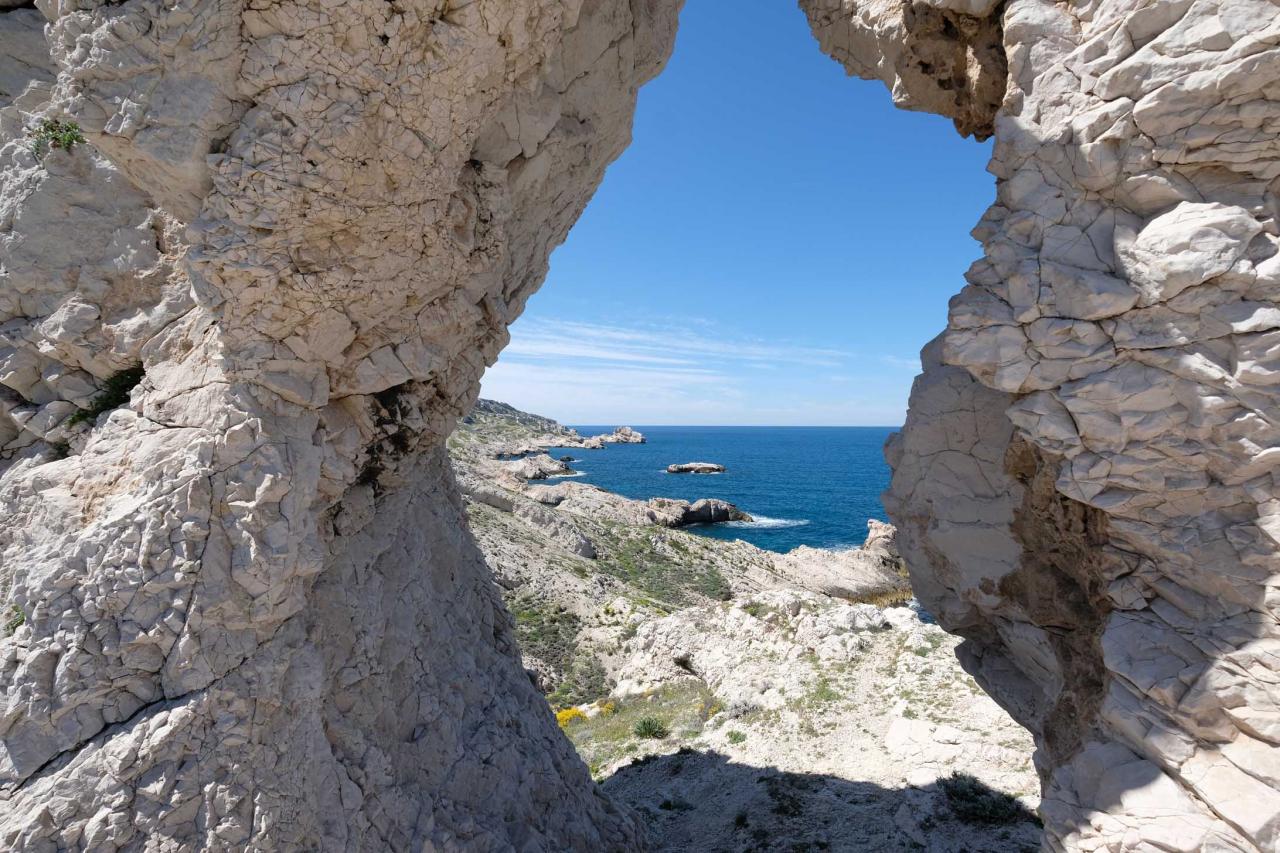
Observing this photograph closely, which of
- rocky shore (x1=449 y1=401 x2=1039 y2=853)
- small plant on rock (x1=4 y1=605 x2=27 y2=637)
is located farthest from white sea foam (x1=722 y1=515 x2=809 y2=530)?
small plant on rock (x1=4 y1=605 x2=27 y2=637)

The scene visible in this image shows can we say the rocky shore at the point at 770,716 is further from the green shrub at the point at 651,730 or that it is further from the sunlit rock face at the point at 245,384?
the sunlit rock face at the point at 245,384

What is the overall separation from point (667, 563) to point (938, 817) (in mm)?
32264

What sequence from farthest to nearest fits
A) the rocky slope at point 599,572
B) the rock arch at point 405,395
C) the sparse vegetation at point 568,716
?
1. the rocky slope at point 599,572
2. the sparse vegetation at point 568,716
3. the rock arch at point 405,395

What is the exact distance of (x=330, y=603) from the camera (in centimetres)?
825

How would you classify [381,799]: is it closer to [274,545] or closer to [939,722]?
[274,545]

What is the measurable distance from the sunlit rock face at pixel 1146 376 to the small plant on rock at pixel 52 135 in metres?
12.2

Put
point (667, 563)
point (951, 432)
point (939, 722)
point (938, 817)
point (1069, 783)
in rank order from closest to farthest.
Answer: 1. point (1069, 783)
2. point (951, 432)
3. point (938, 817)
4. point (939, 722)
5. point (667, 563)

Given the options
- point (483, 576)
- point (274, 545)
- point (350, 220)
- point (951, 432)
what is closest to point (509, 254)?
point (350, 220)

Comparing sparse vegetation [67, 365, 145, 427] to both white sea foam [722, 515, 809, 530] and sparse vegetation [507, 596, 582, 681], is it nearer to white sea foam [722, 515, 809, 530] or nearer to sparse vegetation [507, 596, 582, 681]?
sparse vegetation [507, 596, 582, 681]

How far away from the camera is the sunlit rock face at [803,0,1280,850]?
548cm

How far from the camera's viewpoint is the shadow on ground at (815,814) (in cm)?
1175

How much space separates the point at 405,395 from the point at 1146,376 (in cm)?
948

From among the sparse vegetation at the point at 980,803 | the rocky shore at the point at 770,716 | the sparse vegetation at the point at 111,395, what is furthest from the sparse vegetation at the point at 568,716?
the sparse vegetation at the point at 111,395

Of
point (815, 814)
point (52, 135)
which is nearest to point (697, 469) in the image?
point (815, 814)
